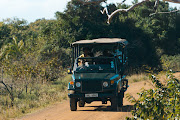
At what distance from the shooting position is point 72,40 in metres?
26.4

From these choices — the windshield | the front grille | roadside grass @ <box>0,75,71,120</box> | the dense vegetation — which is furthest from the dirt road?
the dense vegetation

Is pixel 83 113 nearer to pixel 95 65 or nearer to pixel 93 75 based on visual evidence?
pixel 93 75

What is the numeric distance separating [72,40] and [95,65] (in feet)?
47.9

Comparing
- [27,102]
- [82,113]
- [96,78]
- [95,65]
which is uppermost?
[95,65]

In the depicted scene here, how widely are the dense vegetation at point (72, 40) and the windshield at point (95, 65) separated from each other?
4430mm

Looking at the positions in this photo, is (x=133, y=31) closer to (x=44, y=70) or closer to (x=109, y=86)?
(x=44, y=70)

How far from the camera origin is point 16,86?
16.4 meters

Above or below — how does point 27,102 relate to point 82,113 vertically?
below

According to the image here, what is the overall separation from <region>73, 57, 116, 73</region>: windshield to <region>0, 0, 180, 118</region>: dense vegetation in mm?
4430

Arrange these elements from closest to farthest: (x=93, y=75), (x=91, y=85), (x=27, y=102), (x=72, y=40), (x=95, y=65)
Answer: (x=91, y=85), (x=93, y=75), (x=95, y=65), (x=27, y=102), (x=72, y=40)

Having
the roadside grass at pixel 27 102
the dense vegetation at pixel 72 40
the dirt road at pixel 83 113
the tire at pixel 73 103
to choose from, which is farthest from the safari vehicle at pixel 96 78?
the dense vegetation at pixel 72 40

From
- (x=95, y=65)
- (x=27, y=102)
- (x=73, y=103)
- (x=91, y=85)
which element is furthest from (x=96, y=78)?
(x=27, y=102)

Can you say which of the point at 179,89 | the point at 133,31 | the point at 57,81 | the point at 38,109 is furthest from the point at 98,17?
the point at 179,89

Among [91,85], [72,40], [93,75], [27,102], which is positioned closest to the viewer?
[91,85]
